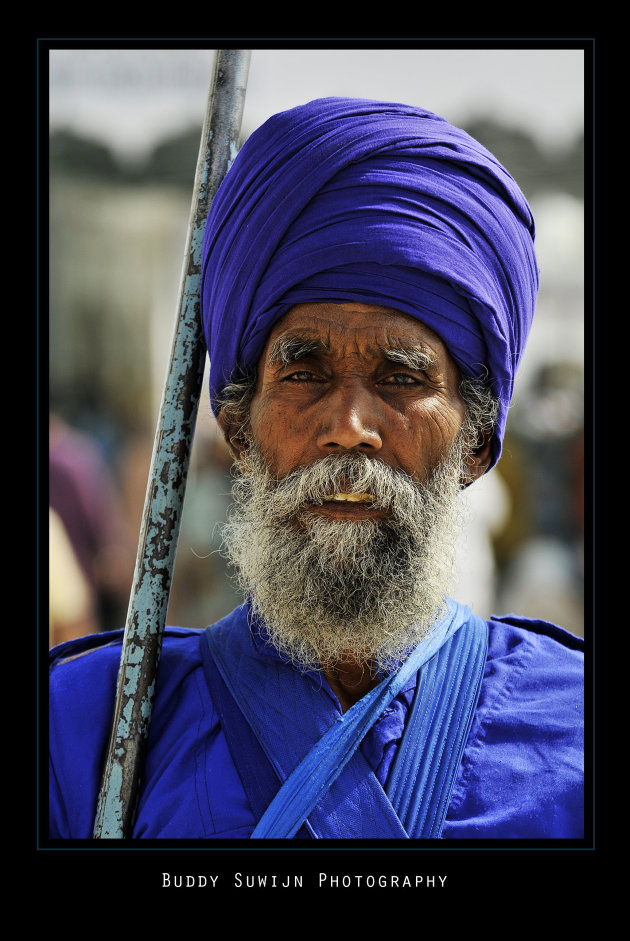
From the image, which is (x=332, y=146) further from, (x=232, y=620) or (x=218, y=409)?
(x=232, y=620)

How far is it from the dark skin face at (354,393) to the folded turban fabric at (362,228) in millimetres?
44

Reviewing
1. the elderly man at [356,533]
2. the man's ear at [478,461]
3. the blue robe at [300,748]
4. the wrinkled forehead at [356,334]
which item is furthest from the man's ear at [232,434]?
the man's ear at [478,461]

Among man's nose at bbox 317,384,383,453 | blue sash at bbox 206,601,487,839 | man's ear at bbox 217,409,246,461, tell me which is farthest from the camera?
man's ear at bbox 217,409,246,461

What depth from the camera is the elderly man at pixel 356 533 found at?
83.2 inches

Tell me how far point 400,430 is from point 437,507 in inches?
9.5

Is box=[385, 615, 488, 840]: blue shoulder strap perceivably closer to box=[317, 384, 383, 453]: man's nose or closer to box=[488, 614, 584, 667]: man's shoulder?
box=[488, 614, 584, 667]: man's shoulder

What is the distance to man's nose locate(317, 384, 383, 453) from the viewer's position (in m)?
2.21

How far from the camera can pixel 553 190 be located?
8.67 m

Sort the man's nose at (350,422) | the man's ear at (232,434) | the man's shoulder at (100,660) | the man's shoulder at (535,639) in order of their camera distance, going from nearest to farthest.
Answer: the man's nose at (350,422), the man's shoulder at (100,660), the man's shoulder at (535,639), the man's ear at (232,434)

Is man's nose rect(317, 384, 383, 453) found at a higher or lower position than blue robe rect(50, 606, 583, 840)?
higher

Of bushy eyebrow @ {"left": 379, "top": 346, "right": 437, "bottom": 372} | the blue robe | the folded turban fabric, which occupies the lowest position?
the blue robe

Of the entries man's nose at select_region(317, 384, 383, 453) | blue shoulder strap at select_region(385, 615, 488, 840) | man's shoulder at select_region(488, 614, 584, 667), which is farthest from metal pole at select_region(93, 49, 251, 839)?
man's shoulder at select_region(488, 614, 584, 667)

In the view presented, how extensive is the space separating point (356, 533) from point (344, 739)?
0.49 meters

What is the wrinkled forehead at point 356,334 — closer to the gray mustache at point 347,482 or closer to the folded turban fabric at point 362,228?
the folded turban fabric at point 362,228
